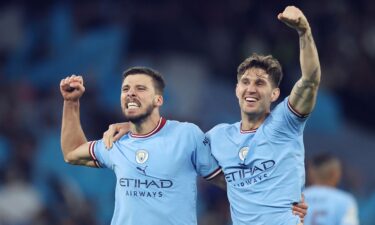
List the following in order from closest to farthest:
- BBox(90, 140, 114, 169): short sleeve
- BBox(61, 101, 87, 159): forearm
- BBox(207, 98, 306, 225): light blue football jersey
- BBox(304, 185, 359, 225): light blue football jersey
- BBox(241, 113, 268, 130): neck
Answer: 1. BBox(207, 98, 306, 225): light blue football jersey
2. BBox(241, 113, 268, 130): neck
3. BBox(90, 140, 114, 169): short sleeve
4. BBox(61, 101, 87, 159): forearm
5. BBox(304, 185, 359, 225): light blue football jersey

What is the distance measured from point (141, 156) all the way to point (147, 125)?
0.25m

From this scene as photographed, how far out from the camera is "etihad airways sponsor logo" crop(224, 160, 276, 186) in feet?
26.1

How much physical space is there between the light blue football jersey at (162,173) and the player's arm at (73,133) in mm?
440

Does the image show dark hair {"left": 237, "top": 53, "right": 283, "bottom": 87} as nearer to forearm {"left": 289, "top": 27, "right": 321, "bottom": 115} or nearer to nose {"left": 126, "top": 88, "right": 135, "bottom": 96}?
forearm {"left": 289, "top": 27, "right": 321, "bottom": 115}

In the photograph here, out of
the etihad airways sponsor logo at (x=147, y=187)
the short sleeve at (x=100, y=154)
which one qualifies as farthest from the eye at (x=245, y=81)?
the short sleeve at (x=100, y=154)

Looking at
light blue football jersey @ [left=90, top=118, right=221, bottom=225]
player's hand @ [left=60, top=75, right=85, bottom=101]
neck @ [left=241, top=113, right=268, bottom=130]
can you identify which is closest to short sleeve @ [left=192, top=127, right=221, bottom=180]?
light blue football jersey @ [left=90, top=118, right=221, bottom=225]

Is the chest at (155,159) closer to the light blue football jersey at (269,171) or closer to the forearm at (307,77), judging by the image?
the light blue football jersey at (269,171)

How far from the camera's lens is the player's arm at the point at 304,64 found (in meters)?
7.57

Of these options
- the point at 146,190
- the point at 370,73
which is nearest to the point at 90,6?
the point at 370,73

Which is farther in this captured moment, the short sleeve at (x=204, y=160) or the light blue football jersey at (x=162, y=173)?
the short sleeve at (x=204, y=160)

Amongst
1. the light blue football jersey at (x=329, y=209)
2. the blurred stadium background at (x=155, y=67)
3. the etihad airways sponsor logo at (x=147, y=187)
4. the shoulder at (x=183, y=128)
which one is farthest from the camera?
the blurred stadium background at (x=155, y=67)

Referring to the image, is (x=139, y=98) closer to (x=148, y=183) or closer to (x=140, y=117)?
(x=140, y=117)

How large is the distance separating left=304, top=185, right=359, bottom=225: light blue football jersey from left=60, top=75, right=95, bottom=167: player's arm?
2.30m

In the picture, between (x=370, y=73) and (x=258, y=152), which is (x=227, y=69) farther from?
(x=258, y=152)
